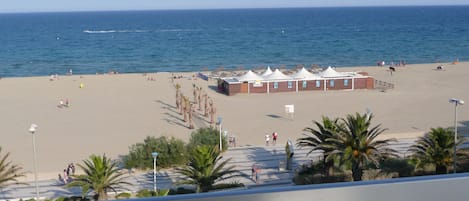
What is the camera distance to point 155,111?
2102cm

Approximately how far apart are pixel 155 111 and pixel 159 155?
25.4ft

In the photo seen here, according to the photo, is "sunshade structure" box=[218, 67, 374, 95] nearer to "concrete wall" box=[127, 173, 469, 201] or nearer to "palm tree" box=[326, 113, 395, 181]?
"palm tree" box=[326, 113, 395, 181]

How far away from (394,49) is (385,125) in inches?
1415

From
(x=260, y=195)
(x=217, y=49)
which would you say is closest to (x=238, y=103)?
(x=260, y=195)

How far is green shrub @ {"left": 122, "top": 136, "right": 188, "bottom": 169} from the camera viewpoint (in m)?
13.3

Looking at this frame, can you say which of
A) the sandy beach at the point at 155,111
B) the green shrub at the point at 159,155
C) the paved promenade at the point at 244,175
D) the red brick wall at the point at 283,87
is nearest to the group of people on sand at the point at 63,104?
the sandy beach at the point at 155,111

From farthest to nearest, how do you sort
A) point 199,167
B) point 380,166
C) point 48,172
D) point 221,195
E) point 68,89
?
point 68,89, point 48,172, point 380,166, point 199,167, point 221,195

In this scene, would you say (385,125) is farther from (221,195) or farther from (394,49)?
(394,49)

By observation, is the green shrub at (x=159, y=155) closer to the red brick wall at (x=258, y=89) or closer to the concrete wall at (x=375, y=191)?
the red brick wall at (x=258, y=89)

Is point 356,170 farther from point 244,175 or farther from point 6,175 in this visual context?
point 6,175

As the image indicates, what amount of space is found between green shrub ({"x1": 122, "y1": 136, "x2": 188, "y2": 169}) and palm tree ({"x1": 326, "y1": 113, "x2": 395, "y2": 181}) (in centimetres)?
424

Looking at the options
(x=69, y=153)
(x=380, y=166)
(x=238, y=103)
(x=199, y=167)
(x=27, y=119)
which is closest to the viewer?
(x=199, y=167)

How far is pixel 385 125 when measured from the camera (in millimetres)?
18562

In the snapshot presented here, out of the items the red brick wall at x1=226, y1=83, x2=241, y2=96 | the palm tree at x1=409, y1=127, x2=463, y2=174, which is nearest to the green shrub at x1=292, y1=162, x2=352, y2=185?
the palm tree at x1=409, y1=127, x2=463, y2=174
